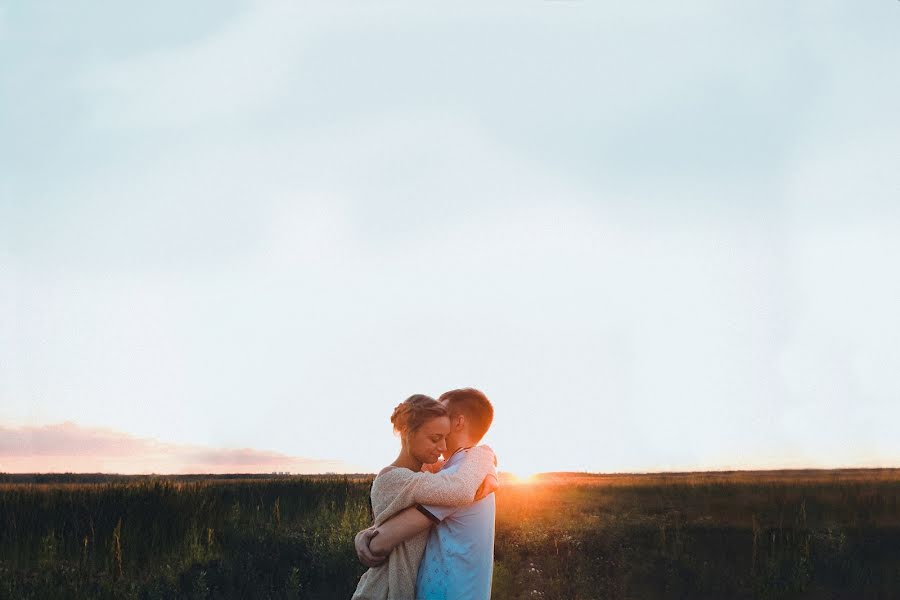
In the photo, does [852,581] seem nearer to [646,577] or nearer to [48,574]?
[646,577]

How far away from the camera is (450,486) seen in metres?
3.85

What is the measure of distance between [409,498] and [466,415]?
58 centimetres

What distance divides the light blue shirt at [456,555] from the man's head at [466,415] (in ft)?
0.54

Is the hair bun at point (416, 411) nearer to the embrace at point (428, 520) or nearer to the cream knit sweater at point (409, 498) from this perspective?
the embrace at point (428, 520)

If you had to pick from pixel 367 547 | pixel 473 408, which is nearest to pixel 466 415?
pixel 473 408

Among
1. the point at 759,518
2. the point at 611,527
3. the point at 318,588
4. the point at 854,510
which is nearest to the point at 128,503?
the point at 318,588

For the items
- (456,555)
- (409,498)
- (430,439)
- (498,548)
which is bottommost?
(498,548)

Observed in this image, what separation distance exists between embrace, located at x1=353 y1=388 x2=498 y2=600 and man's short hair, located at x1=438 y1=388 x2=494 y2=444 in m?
0.14

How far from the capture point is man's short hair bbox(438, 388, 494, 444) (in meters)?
4.28

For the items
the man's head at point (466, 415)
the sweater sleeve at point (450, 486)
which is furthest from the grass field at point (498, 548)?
the sweater sleeve at point (450, 486)

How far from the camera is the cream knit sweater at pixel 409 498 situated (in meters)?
3.85

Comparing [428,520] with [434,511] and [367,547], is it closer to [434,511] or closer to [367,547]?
[434,511]

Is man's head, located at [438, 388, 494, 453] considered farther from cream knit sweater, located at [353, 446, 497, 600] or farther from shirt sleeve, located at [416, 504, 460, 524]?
shirt sleeve, located at [416, 504, 460, 524]

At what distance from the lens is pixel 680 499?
68.5ft
